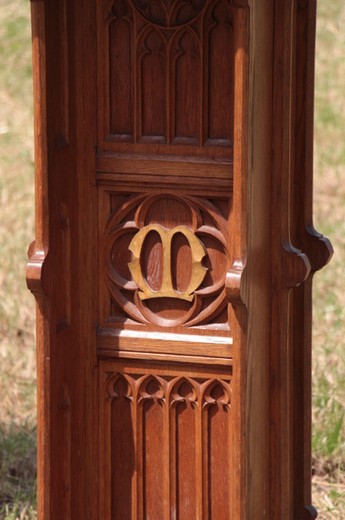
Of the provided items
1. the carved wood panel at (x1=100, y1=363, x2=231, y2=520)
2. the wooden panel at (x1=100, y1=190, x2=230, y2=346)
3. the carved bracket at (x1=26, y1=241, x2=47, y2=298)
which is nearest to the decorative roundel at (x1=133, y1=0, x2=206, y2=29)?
the wooden panel at (x1=100, y1=190, x2=230, y2=346)

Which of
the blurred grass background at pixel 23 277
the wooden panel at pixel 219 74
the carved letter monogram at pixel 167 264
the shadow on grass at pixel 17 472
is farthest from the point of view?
the blurred grass background at pixel 23 277

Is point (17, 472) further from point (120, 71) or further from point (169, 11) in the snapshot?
point (169, 11)

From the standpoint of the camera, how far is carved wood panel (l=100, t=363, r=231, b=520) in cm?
325

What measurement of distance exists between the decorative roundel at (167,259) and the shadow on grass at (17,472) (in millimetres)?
1246

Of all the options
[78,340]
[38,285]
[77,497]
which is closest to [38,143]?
[38,285]

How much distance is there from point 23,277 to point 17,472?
1.65m

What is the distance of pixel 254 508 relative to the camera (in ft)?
10.7

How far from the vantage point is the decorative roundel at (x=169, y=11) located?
10.2 ft

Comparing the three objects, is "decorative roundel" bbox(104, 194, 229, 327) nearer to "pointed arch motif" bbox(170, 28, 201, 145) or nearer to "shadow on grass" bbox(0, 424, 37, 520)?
"pointed arch motif" bbox(170, 28, 201, 145)

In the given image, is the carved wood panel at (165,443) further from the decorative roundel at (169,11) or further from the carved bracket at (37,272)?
the decorative roundel at (169,11)

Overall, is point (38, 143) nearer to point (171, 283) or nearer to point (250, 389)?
point (171, 283)

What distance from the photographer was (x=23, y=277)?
6.01 meters

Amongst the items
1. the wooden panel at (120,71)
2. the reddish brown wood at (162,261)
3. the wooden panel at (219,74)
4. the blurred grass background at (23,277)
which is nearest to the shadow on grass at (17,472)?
the blurred grass background at (23,277)

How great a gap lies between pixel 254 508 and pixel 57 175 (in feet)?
3.52
